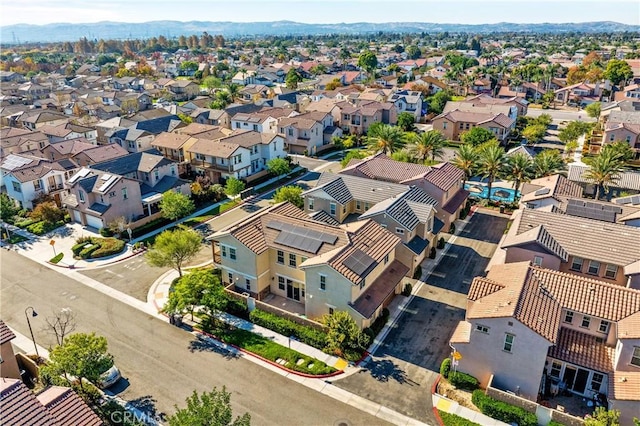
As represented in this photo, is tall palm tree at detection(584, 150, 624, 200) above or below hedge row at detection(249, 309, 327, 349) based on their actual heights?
above

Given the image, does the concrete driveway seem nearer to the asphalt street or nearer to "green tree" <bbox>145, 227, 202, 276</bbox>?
the asphalt street

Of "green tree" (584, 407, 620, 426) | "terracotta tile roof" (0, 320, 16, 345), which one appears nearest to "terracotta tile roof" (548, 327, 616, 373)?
"green tree" (584, 407, 620, 426)

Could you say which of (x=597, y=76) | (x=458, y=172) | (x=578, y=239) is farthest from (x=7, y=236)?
(x=597, y=76)

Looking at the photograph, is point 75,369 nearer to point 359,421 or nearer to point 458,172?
point 359,421

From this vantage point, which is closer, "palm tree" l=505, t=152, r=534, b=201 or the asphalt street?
the asphalt street

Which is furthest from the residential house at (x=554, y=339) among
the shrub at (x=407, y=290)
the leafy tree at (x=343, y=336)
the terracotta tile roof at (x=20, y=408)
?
the terracotta tile roof at (x=20, y=408)

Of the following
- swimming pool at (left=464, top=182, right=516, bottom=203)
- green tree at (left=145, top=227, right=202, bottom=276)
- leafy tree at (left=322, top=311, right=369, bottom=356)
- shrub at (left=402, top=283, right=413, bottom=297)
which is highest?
green tree at (left=145, top=227, right=202, bottom=276)
